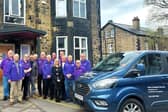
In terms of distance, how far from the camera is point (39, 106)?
12000mm

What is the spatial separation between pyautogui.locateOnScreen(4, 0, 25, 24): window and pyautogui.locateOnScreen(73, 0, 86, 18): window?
4.27 metres

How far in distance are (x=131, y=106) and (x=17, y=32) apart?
980cm

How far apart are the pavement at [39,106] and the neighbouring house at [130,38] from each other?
32010 mm

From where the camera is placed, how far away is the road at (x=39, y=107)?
11.4m

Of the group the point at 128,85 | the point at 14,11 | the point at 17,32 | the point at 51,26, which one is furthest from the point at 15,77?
the point at 51,26

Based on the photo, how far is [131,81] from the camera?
968 cm

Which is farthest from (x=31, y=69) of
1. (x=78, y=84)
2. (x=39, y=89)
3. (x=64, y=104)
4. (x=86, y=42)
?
(x=86, y=42)

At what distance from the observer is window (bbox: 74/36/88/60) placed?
22.8 meters

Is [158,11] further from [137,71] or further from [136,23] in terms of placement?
[137,71]

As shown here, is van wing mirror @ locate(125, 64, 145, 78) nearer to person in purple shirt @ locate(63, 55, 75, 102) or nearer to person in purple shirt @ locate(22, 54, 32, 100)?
person in purple shirt @ locate(63, 55, 75, 102)

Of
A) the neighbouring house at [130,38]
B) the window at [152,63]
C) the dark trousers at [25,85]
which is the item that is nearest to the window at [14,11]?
the dark trousers at [25,85]

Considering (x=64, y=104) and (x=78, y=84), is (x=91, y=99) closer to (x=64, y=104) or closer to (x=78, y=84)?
(x=78, y=84)

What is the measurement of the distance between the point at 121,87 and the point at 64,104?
12.2ft

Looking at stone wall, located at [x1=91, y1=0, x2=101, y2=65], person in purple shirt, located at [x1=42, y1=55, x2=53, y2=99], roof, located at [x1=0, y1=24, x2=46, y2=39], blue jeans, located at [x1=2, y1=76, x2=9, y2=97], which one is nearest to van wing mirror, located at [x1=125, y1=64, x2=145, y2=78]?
person in purple shirt, located at [x1=42, y1=55, x2=53, y2=99]
